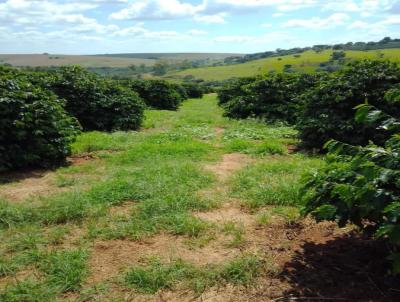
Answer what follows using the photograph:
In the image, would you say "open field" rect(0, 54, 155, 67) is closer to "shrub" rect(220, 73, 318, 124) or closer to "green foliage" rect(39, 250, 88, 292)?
"shrub" rect(220, 73, 318, 124)

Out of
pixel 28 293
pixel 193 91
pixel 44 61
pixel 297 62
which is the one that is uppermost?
pixel 44 61

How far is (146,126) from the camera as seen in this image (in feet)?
43.4

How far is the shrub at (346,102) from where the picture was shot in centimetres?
833

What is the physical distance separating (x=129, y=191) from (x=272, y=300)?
2.99 meters

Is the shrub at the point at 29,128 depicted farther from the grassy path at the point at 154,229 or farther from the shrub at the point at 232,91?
the shrub at the point at 232,91

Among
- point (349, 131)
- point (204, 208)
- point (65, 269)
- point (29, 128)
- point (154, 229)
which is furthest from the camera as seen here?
point (349, 131)

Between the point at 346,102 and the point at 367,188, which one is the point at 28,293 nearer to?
the point at 367,188

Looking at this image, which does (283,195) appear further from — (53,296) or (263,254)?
(53,296)

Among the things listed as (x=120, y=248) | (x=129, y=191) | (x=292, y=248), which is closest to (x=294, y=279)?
(x=292, y=248)

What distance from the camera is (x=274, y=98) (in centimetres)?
1474

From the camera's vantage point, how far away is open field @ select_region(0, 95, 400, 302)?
3428 mm

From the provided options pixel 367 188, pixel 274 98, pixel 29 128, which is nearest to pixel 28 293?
pixel 367 188

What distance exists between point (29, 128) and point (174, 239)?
401 cm

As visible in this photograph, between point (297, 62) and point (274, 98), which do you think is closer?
point (274, 98)
